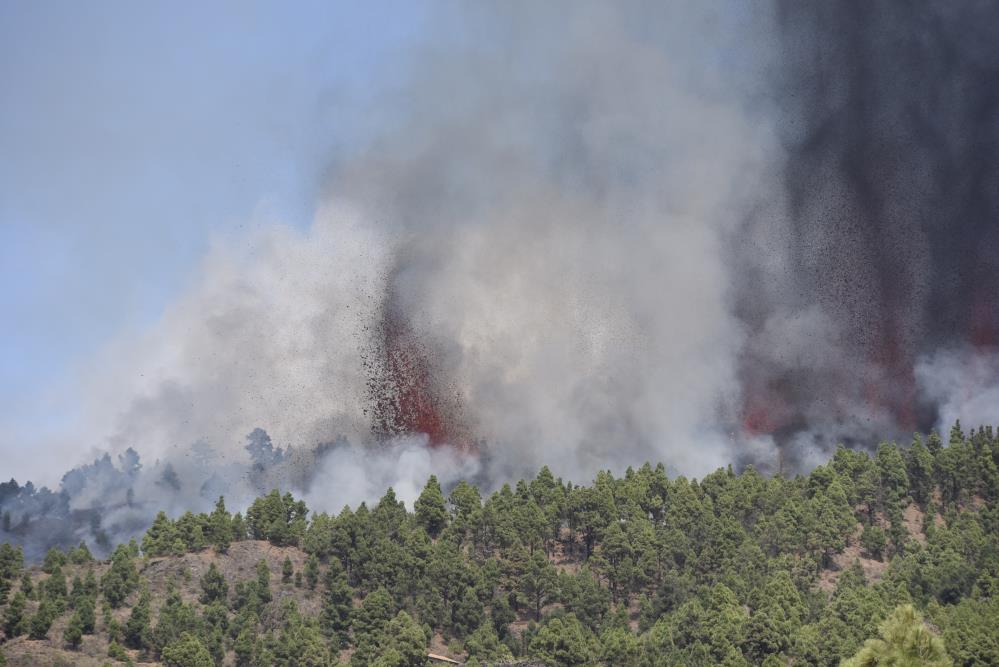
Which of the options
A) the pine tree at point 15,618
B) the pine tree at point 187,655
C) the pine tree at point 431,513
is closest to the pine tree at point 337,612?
the pine tree at point 187,655

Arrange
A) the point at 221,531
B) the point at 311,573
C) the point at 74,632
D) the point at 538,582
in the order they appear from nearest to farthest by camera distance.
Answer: the point at 74,632 → the point at 538,582 → the point at 311,573 → the point at 221,531

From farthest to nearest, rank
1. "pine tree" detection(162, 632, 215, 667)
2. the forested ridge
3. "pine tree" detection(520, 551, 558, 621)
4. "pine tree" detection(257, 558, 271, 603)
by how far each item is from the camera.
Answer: "pine tree" detection(520, 551, 558, 621)
"pine tree" detection(257, 558, 271, 603)
the forested ridge
"pine tree" detection(162, 632, 215, 667)

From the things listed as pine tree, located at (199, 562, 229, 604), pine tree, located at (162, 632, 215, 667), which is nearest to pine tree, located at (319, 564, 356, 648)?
pine tree, located at (199, 562, 229, 604)

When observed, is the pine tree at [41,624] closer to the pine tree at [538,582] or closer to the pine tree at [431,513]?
the pine tree at [431,513]

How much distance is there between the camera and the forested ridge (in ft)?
296

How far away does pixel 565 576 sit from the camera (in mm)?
99938

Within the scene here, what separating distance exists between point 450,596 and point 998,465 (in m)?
49.7

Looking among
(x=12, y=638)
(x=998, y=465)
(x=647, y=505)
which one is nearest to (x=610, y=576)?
(x=647, y=505)

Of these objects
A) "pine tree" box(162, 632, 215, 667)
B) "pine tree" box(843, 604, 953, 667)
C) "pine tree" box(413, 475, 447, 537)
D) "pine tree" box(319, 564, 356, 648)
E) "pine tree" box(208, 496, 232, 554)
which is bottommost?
"pine tree" box(843, 604, 953, 667)

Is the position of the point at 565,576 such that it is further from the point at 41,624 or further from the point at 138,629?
the point at 41,624

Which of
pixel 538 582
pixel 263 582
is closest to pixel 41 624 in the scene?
pixel 263 582

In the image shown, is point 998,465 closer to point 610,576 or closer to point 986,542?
point 986,542

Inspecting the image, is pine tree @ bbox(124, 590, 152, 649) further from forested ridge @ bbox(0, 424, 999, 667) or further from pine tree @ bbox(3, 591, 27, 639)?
pine tree @ bbox(3, 591, 27, 639)

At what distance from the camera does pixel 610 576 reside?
339ft
